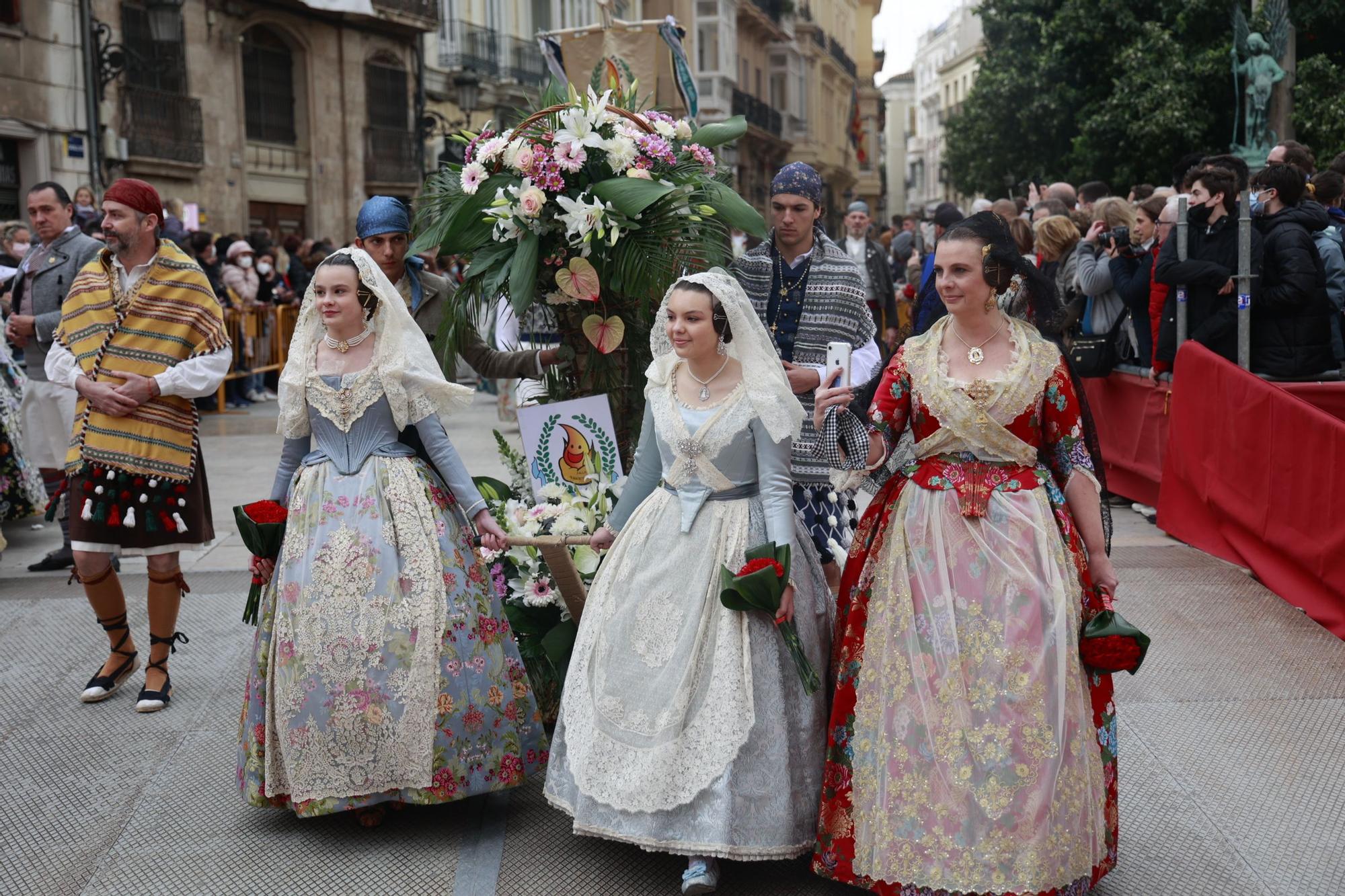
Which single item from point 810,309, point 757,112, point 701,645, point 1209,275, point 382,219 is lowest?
point 701,645

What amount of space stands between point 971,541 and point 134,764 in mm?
3058

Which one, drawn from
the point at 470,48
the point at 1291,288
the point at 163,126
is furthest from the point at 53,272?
the point at 470,48

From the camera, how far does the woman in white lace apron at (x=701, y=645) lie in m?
3.53

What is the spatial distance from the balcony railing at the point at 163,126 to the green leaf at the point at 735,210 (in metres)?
17.0

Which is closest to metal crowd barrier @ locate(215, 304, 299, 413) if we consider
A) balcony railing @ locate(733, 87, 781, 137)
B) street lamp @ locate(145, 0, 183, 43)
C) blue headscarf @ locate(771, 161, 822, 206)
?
street lamp @ locate(145, 0, 183, 43)

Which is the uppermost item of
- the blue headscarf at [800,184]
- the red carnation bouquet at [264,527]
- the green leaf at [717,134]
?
the green leaf at [717,134]

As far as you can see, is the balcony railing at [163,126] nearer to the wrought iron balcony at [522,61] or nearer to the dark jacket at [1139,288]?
the wrought iron balcony at [522,61]

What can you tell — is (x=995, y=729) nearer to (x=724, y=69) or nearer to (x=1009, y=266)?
(x=1009, y=266)

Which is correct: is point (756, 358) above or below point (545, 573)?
above

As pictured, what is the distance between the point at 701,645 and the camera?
362 cm

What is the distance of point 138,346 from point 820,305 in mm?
2631

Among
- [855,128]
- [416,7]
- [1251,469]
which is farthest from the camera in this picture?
[855,128]

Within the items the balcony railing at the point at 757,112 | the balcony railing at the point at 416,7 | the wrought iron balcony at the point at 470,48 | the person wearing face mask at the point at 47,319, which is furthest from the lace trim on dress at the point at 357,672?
the balcony railing at the point at 757,112

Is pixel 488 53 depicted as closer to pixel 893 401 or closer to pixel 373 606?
pixel 373 606
